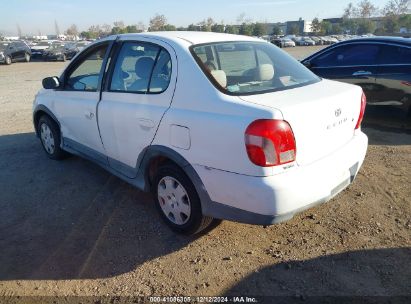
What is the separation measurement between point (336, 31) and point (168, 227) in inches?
4126

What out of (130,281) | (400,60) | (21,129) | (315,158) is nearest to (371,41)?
(400,60)

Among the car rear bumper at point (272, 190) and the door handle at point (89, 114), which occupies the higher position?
the door handle at point (89, 114)

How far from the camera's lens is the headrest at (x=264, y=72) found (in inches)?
122

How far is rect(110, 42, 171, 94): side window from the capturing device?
311 cm

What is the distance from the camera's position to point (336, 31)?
96.2 meters

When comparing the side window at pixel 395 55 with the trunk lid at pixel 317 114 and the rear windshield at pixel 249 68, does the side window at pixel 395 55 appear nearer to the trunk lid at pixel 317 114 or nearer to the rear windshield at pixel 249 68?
the rear windshield at pixel 249 68

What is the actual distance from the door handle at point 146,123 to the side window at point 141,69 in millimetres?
255

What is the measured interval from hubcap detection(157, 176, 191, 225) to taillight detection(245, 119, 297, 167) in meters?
0.84

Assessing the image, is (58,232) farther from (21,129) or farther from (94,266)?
(21,129)

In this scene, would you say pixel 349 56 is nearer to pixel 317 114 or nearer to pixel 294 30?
pixel 317 114

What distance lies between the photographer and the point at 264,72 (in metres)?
3.17

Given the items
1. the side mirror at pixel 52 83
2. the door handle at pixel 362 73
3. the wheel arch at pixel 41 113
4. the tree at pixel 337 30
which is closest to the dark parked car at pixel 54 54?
the wheel arch at pixel 41 113

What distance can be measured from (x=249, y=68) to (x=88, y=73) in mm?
2056

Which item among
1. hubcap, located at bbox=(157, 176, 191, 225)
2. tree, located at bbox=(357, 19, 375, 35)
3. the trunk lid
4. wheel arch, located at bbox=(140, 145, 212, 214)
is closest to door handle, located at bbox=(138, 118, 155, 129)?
wheel arch, located at bbox=(140, 145, 212, 214)
